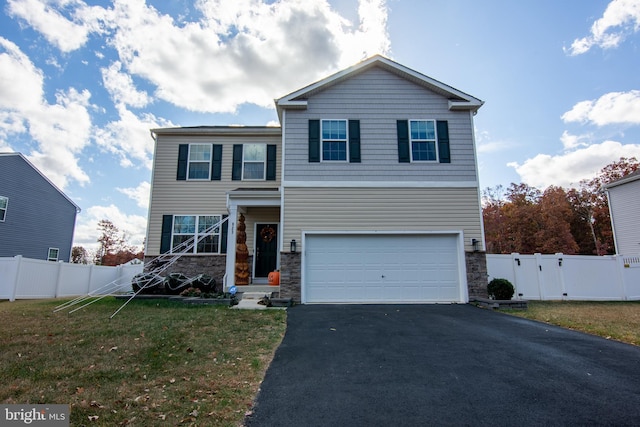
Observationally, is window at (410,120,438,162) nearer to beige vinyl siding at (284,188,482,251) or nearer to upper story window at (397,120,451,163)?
upper story window at (397,120,451,163)

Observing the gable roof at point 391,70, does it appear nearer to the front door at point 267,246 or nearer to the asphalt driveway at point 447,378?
the front door at point 267,246

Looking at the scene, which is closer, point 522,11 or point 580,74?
point 522,11

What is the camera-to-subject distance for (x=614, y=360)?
4.69m

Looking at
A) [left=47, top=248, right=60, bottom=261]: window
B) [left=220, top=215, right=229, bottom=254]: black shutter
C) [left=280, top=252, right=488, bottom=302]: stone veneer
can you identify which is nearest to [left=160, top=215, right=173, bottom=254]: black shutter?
[left=220, top=215, right=229, bottom=254]: black shutter

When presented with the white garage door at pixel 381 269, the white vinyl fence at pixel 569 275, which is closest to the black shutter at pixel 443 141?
the white garage door at pixel 381 269

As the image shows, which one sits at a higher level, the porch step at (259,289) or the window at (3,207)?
the window at (3,207)

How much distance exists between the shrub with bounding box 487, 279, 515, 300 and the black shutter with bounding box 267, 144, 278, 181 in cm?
872

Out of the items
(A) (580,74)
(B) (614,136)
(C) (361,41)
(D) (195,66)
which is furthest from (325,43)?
(B) (614,136)

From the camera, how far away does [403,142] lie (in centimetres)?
1112

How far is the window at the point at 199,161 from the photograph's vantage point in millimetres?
13180

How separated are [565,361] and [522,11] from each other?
10969 millimetres

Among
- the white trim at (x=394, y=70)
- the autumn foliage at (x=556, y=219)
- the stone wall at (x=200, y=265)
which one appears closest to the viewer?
the white trim at (x=394, y=70)

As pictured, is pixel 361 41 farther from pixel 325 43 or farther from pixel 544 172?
pixel 544 172

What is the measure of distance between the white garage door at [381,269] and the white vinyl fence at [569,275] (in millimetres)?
1987
